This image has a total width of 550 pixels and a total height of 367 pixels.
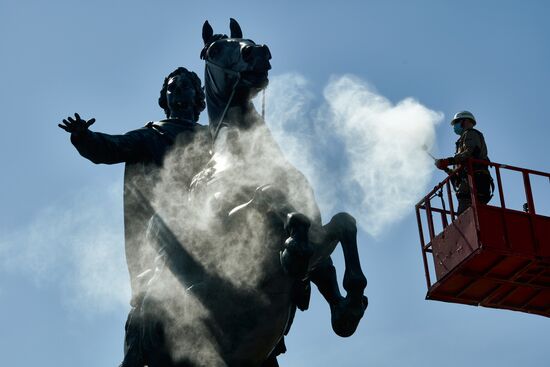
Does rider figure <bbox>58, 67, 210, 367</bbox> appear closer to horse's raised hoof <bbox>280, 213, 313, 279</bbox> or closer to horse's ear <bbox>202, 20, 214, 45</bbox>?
horse's ear <bbox>202, 20, 214, 45</bbox>

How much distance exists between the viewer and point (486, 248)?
2948 centimetres

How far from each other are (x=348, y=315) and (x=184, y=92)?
11.5 feet

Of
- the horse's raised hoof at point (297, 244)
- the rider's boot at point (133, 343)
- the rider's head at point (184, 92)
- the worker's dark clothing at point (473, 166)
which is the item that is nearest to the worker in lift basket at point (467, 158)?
the worker's dark clothing at point (473, 166)

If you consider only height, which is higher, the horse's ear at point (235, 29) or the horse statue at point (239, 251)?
the horse's ear at point (235, 29)

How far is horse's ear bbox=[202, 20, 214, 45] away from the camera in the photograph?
12383 millimetres

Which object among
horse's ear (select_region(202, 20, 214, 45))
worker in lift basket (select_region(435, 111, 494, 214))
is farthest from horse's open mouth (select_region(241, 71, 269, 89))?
worker in lift basket (select_region(435, 111, 494, 214))

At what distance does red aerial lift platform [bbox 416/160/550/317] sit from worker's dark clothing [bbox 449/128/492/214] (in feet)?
0.63

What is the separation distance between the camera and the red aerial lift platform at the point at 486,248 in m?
29.5

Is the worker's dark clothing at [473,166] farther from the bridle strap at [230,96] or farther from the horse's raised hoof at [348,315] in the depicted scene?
the horse's raised hoof at [348,315]

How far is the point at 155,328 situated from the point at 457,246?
64.4 ft

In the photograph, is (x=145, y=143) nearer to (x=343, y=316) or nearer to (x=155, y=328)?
(x=155, y=328)

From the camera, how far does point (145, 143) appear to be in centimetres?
1255

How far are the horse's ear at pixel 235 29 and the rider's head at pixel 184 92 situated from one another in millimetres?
986

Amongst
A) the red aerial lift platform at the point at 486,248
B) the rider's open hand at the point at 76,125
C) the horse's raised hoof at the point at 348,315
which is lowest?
the horse's raised hoof at the point at 348,315
